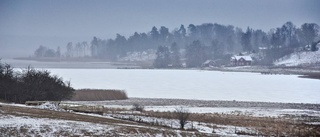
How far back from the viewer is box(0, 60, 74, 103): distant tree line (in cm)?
4959

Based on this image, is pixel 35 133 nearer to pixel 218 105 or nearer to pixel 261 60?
pixel 218 105

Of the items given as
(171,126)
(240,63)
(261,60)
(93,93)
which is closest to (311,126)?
(171,126)

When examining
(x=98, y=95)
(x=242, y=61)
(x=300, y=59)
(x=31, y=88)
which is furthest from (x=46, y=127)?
(x=242, y=61)

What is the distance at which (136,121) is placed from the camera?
38625mm

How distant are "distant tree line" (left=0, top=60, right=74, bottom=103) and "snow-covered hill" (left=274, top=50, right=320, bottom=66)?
127320 mm

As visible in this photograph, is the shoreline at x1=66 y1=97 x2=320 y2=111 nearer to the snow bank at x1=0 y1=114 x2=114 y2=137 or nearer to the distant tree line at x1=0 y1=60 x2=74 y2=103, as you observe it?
the distant tree line at x1=0 y1=60 x2=74 y2=103

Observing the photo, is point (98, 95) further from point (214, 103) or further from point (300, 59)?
point (300, 59)

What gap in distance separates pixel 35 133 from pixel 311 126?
24976 millimetres

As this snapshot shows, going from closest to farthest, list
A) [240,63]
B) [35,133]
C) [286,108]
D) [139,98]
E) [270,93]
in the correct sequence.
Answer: [35,133], [286,108], [139,98], [270,93], [240,63]

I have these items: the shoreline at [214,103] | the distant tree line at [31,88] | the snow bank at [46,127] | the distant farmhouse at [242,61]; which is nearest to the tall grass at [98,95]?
the shoreline at [214,103]

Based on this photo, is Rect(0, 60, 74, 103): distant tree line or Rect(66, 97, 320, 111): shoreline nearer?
Rect(0, 60, 74, 103): distant tree line

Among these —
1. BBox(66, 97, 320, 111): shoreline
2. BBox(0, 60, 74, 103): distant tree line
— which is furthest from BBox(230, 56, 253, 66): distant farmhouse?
BBox(0, 60, 74, 103): distant tree line

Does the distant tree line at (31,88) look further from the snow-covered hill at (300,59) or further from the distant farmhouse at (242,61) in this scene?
the distant farmhouse at (242,61)

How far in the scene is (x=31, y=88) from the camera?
→ 5119cm
